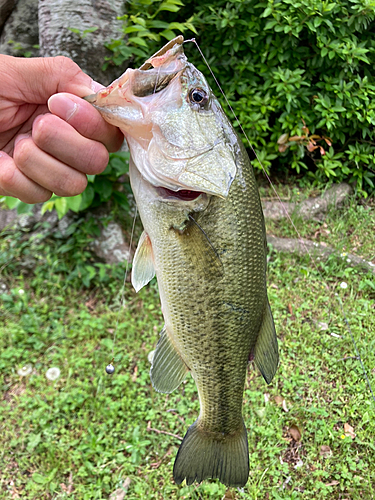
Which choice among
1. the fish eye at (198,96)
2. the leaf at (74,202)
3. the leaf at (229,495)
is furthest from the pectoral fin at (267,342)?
the leaf at (74,202)

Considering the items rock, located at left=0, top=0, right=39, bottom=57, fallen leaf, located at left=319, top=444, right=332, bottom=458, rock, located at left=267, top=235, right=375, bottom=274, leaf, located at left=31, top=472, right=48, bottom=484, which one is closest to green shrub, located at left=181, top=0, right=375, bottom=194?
rock, located at left=267, top=235, right=375, bottom=274

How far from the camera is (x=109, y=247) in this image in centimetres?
347

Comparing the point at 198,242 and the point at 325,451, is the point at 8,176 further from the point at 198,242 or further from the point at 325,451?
the point at 325,451

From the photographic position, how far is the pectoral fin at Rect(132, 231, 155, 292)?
52.2 inches

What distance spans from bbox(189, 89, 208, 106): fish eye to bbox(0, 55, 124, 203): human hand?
0.32m

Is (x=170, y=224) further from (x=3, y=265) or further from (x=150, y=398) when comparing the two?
(x=3, y=265)

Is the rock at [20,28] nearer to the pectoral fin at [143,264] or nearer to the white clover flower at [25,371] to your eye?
the white clover flower at [25,371]

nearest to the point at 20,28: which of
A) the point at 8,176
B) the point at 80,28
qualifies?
the point at 80,28

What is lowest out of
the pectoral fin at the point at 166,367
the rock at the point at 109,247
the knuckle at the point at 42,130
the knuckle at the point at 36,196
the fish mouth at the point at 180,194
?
the rock at the point at 109,247

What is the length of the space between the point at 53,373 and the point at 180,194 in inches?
86.2

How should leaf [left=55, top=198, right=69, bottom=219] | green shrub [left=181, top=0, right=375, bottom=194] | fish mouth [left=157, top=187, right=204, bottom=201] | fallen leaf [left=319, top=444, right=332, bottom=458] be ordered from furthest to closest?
green shrub [left=181, top=0, right=375, bottom=194] → leaf [left=55, top=198, right=69, bottom=219] → fallen leaf [left=319, top=444, right=332, bottom=458] → fish mouth [left=157, top=187, right=204, bottom=201]

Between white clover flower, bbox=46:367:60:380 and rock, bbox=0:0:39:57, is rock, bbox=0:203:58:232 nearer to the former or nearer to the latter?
white clover flower, bbox=46:367:60:380

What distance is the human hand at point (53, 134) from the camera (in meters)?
1.22

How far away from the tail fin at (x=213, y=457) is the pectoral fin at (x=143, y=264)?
25.1 inches
